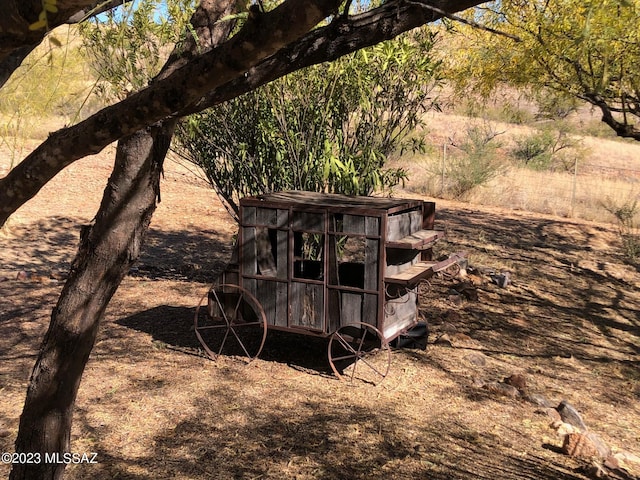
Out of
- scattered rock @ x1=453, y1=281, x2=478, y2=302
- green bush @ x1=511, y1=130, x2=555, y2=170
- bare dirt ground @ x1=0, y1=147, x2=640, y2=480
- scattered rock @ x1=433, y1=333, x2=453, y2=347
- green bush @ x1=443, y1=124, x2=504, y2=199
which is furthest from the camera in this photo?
green bush @ x1=511, y1=130, x2=555, y2=170

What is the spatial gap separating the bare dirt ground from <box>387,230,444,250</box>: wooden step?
4.74ft

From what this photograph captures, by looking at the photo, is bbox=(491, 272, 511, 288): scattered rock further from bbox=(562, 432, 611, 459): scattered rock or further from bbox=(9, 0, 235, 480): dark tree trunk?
bbox=(9, 0, 235, 480): dark tree trunk

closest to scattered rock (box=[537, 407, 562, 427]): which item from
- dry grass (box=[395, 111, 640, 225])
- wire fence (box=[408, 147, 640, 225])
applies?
dry grass (box=[395, 111, 640, 225])

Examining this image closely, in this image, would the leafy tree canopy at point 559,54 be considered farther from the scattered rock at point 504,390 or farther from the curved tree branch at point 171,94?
the curved tree branch at point 171,94

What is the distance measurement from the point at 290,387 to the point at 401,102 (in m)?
4.08

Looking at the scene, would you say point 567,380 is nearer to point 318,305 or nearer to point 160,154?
point 318,305

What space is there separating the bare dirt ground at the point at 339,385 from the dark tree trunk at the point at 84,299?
4.15ft

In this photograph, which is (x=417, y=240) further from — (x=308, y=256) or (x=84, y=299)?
(x=84, y=299)

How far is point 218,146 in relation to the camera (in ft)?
28.6

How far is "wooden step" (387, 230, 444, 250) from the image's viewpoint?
5.63 m

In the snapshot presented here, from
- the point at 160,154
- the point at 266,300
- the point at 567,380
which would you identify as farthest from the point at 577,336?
the point at 160,154

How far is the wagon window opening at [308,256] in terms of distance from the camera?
22.4 feet

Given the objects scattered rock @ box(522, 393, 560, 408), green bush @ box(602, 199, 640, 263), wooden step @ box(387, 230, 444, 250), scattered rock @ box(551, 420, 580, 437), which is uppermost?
wooden step @ box(387, 230, 444, 250)

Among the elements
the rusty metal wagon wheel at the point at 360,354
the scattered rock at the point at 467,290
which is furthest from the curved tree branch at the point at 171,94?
the scattered rock at the point at 467,290
